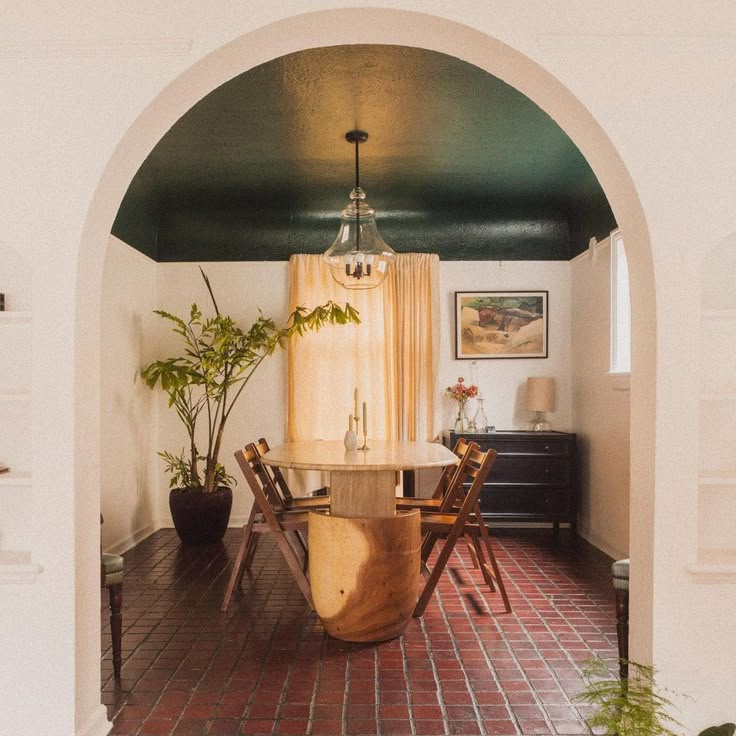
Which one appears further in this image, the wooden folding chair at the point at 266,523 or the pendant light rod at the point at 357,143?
the pendant light rod at the point at 357,143

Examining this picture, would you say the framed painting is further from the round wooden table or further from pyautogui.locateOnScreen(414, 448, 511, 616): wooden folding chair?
the round wooden table

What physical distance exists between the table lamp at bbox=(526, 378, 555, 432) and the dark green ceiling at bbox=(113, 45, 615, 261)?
1235mm

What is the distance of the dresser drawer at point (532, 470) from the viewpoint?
5988 millimetres

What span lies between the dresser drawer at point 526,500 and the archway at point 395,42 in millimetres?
3506

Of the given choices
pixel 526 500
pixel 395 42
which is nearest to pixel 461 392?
pixel 526 500

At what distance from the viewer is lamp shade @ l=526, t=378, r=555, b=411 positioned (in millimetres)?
6254

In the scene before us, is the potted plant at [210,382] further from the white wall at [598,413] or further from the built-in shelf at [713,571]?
the built-in shelf at [713,571]

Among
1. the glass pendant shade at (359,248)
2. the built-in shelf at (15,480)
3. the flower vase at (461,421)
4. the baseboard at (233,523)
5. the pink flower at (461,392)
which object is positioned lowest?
the baseboard at (233,523)

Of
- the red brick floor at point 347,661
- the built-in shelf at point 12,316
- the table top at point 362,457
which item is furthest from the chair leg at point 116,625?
the built-in shelf at point 12,316

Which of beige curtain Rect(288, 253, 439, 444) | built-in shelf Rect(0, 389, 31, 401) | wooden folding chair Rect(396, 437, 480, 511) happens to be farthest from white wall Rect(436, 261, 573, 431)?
built-in shelf Rect(0, 389, 31, 401)

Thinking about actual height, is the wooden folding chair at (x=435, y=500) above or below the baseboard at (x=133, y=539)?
above

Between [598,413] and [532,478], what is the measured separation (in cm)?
79

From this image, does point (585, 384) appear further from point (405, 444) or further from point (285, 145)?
point (285, 145)

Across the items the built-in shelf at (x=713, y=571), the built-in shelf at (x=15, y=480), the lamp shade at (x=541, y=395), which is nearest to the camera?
the built-in shelf at (x=713, y=571)
